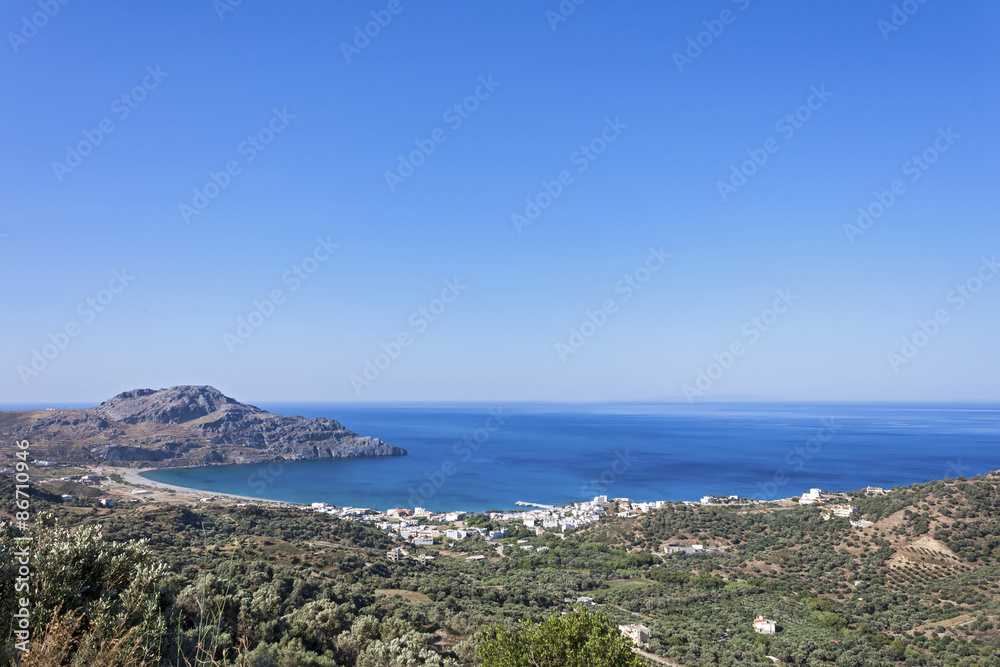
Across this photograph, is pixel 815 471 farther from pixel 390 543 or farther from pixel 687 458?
pixel 390 543

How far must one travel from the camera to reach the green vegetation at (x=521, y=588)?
382 cm

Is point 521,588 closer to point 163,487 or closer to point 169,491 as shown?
point 169,491

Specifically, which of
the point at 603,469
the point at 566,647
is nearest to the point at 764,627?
the point at 566,647

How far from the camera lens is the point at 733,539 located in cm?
3366

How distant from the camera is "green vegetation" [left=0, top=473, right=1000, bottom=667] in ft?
12.5

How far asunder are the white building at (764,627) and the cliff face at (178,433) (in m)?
81.4

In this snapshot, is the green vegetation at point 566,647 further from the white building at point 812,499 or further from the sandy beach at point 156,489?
the sandy beach at point 156,489

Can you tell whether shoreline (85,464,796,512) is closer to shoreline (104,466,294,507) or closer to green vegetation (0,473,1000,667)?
shoreline (104,466,294,507)

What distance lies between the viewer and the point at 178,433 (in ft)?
292

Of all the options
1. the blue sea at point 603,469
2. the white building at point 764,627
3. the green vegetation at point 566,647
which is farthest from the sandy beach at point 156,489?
the green vegetation at point 566,647

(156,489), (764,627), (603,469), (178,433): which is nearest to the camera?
(764,627)

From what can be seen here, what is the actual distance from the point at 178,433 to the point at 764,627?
3906 inches

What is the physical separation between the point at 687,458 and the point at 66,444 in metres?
99.1

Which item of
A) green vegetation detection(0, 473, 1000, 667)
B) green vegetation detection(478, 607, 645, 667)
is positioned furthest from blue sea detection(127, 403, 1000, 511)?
green vegetation detection(478, 607, 645, 667)
